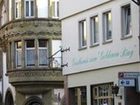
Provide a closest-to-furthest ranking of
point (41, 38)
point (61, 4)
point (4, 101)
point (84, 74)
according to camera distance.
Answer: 1. point (84, 74)
2. point (61, 4)
3. point (41, 38)
4. point (4, 101)

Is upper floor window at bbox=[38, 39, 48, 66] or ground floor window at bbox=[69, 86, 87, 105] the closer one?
ground floor window at bbox=[69, 86, 87, 105]

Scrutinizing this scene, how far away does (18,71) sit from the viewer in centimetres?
4812

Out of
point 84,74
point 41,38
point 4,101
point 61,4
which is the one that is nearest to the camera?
point 84,74

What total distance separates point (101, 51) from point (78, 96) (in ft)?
14.5

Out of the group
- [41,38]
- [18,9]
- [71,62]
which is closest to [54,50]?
[41,38]

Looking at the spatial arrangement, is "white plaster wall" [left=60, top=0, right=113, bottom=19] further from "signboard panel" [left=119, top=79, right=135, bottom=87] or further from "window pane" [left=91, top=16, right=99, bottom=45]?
"signboard panel" [left=119, top=79, right=135, bottom=87]

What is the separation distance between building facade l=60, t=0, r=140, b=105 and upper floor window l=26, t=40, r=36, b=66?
1120 centimetres

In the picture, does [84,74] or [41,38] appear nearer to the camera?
[84,74]

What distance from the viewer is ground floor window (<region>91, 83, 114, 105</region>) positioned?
1245 inches

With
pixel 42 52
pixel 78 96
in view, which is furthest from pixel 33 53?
pixel 78 96

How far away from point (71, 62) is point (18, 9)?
14863 millimetres

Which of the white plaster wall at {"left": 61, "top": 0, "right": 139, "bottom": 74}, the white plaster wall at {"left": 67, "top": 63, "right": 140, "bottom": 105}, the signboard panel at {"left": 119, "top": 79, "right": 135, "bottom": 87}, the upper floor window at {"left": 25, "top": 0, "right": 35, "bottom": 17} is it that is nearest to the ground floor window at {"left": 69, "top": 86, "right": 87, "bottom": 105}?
the white plaster wall at {"left": 67, "top": 63, "right": 140, "bottom": 105}

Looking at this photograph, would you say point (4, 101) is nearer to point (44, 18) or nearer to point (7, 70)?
point (7, 70)

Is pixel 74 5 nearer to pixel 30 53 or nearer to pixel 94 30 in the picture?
pixel 94 30
